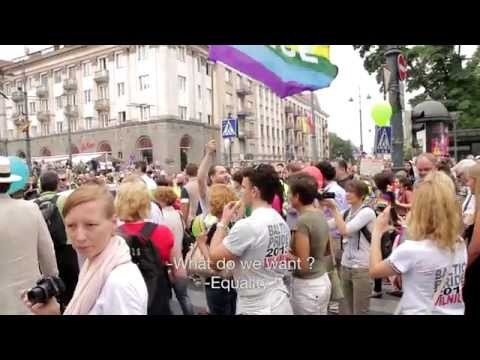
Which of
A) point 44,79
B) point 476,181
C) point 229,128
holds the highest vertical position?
point 44,79

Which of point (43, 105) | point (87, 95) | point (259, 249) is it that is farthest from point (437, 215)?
point (43, 105)

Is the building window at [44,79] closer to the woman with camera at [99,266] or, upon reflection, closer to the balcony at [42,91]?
the balcony at [42,91]

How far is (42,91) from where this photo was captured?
223 inches

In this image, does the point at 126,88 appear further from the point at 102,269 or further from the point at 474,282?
the point at 474,282

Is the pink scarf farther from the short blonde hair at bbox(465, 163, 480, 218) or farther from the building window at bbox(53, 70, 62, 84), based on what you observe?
the building window at bbox(53, 70, 62, 84)

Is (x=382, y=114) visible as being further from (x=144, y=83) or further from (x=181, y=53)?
(x=144, y=83)

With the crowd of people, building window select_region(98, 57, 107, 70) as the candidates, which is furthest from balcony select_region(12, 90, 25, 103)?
the crowd of people

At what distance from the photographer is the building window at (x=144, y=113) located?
5191mm

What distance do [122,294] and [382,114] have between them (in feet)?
13.7

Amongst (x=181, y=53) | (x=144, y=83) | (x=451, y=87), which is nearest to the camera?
(x=181, y=53)

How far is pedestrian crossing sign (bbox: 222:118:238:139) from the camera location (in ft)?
14.7
